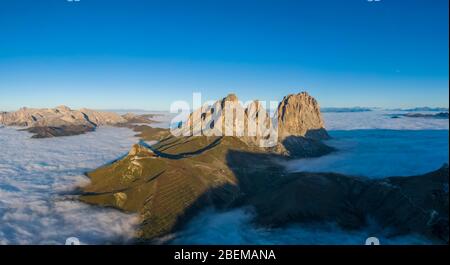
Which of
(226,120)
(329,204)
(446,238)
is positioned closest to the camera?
(446,238)

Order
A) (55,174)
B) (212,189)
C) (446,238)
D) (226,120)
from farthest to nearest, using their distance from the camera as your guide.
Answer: (226,120) → (55,174) → (212,189) → (446,238)

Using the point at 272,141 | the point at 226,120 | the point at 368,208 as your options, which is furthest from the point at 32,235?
the point at 272,141
